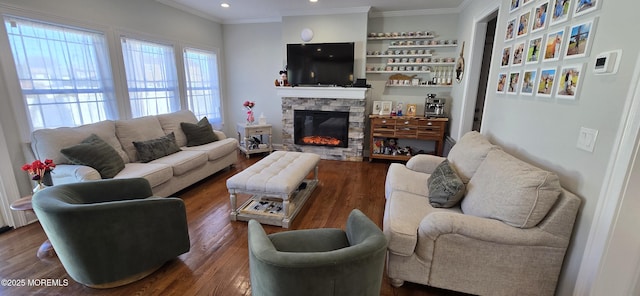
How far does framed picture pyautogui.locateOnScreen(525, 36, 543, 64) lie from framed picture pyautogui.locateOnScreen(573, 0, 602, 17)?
1.18 ft

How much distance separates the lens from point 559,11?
5.66ft

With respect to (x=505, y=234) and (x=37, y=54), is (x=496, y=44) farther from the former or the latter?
(x=37, y=54)

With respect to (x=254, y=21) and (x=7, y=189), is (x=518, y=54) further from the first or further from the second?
(x=7, y=189)

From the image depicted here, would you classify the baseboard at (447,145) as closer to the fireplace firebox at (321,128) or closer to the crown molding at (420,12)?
the fireplace firebox at (321,128)

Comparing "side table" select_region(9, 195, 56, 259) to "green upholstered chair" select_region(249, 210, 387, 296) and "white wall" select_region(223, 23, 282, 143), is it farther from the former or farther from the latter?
"white wall" select_region(223, 23, 282, 143)

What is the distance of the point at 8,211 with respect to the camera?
7.93 ft

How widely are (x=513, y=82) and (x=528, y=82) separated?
0.26m

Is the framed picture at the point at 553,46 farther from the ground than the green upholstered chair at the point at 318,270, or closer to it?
farther from the ground

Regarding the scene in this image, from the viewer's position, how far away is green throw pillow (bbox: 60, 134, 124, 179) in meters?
2.50

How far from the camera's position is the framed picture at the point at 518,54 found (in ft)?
7.13

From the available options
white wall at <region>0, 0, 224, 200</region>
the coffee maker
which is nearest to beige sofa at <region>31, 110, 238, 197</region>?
white wall at <region>0, 0, 224, 200</region>

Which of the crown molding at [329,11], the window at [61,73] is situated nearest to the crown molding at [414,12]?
the crown molding at [329,11]

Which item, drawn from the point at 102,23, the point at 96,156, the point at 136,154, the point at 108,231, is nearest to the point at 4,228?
the point at 96,156

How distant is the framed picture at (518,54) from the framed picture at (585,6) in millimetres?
604
